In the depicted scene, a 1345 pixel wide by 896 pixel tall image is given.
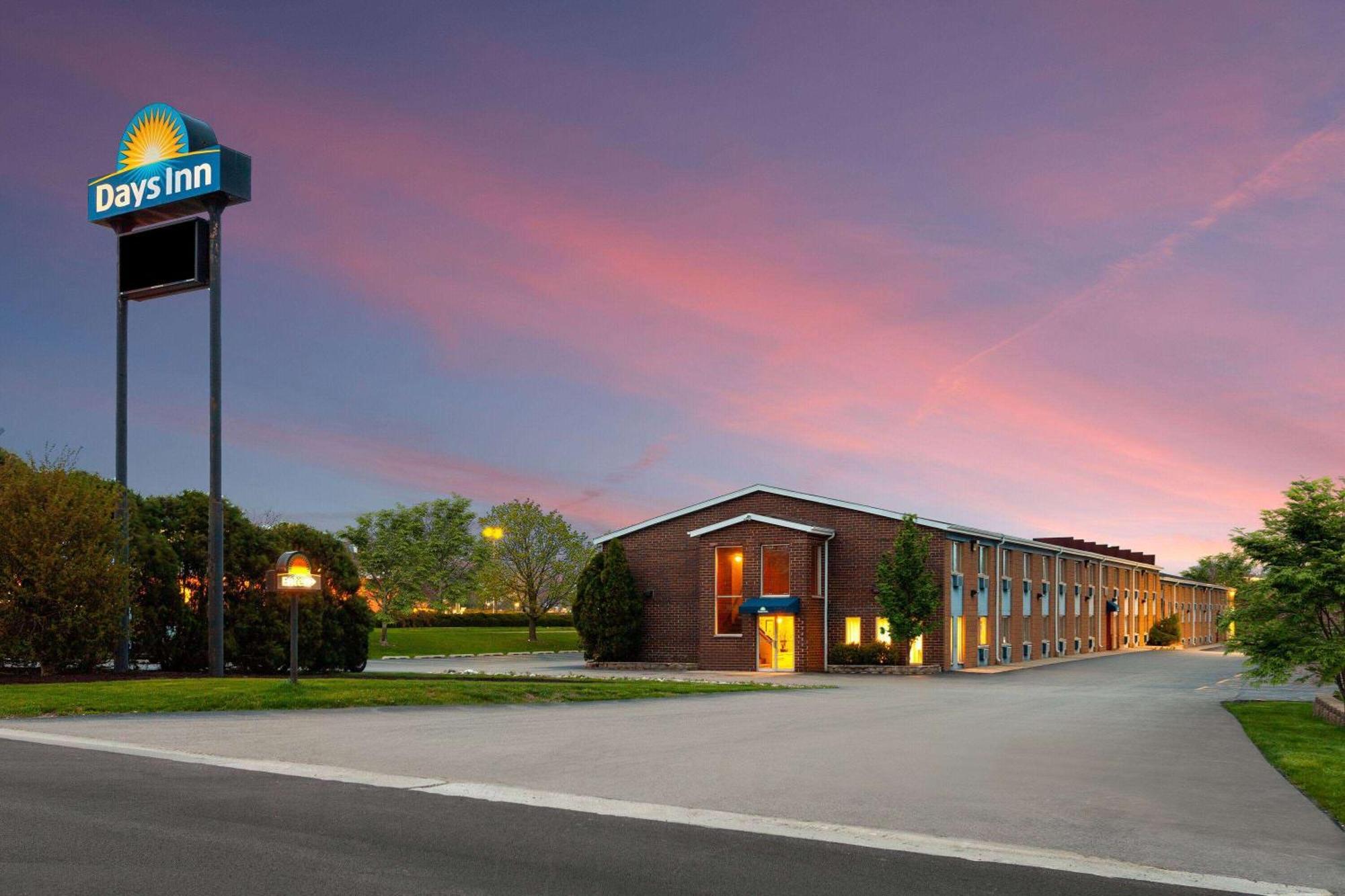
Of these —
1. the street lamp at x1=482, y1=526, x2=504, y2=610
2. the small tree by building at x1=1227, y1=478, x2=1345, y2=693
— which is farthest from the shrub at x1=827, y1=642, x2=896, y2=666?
the street lamp at x1=482, y1=526, x2=504, y2=610

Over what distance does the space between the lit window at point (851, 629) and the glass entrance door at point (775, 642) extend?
7.76ft

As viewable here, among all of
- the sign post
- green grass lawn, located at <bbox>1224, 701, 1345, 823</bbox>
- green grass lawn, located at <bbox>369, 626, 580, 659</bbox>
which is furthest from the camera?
green grass lawn, located at <bbox>369, 626, 580, 659</bbox>

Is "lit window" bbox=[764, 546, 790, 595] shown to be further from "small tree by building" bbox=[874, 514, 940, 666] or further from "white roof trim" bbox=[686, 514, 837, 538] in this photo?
"small tree by building" bbox=[874, 514, 940, 666]

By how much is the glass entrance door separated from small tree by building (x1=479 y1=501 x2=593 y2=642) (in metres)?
33.9

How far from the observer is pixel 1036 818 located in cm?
1016

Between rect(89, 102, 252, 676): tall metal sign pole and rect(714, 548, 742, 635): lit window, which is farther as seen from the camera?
rect(714, 548, 742, 635): lit window

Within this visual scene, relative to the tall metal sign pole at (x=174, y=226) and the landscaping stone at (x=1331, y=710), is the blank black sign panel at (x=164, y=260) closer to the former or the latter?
the tall metal sign pole at (x=174, y=226)

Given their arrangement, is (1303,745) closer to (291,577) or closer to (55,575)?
(291,577)

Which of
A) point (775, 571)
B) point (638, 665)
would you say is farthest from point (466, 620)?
point (775, 571)

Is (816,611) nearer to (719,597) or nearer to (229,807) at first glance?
(719,597)

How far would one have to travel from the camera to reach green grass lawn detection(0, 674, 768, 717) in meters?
19.4

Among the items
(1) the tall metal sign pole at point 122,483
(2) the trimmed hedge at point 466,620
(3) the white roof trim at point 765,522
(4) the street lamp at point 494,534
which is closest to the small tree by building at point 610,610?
(3) the white roof trim at point 765,522

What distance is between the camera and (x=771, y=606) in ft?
140

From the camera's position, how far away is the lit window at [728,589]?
45281 millimetres
